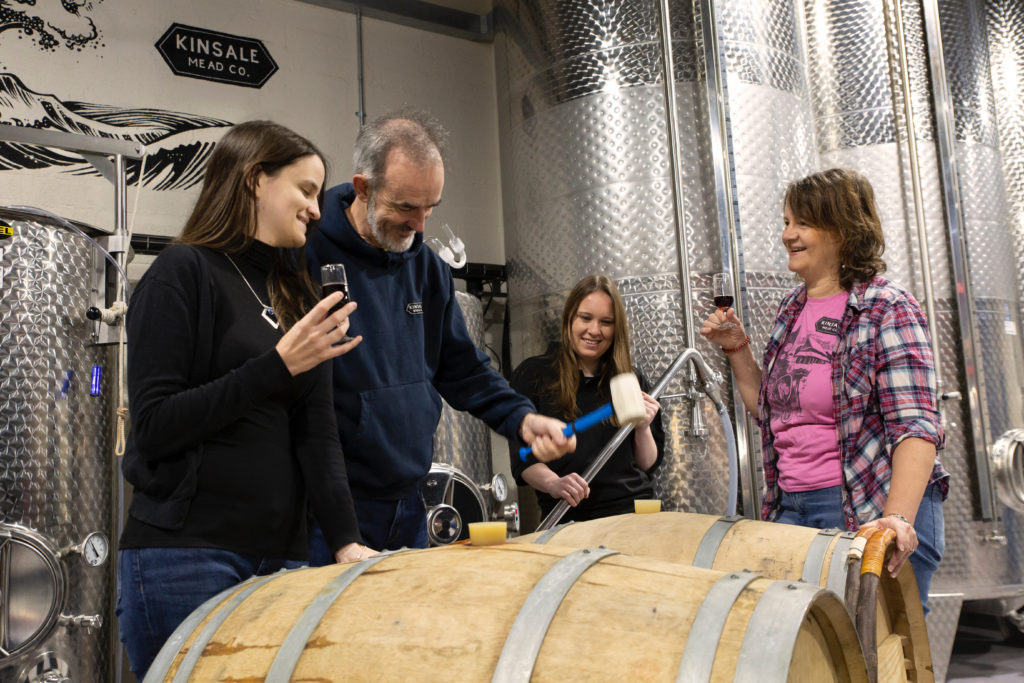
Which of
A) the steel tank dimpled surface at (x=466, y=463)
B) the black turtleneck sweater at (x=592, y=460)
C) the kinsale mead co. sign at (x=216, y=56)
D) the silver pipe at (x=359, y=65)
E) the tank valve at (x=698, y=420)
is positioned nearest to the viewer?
the black turtleneck sweater at (x=592, y=460)

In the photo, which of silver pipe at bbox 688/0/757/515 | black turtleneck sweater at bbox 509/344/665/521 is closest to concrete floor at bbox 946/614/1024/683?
silver pipe at bbox 688/0/757/515

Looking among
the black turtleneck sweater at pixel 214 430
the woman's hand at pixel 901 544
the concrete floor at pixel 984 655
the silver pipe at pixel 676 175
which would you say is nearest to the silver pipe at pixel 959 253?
the concrete floor at pixel 984 655

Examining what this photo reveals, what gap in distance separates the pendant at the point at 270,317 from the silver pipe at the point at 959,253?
3.74m

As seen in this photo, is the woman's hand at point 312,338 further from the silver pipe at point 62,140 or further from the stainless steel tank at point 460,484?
the silver pipe at point 62,140

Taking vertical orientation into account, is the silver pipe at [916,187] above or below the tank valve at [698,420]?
above

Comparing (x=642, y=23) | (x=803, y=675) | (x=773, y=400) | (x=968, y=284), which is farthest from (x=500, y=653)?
(x=968, y=284)

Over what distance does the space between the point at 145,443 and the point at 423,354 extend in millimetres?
961

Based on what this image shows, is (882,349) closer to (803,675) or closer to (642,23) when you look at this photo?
(803,675)

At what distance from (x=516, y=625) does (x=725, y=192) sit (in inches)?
130

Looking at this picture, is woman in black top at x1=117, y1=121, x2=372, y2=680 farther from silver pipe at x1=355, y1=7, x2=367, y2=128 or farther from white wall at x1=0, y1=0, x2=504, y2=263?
silver pipe at x1=355, y1=7, x2=367, y2=128

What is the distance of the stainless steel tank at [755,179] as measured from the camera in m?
4.25

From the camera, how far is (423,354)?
2.50m

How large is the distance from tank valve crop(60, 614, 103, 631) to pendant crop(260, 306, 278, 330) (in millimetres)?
2171

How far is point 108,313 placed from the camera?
11.8 feet
